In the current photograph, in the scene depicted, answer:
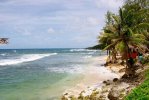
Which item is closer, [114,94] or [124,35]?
[114,94]

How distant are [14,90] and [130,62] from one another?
8.94m

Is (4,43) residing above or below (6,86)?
above

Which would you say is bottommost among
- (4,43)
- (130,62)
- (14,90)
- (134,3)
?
(14,90)

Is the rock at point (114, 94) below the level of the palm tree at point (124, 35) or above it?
below

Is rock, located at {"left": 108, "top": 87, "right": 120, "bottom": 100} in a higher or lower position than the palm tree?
lower

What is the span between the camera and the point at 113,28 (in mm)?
24922

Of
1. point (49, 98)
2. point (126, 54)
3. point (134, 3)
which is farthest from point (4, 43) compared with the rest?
point (134, 3)

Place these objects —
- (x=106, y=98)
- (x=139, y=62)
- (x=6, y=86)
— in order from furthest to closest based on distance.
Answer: (x=139, y=62) < (x=6, y=86) < (x=106, y=98)

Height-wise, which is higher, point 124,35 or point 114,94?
point 124,35

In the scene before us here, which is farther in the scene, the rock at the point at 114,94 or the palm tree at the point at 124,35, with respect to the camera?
the palm tree at the point at 124,35

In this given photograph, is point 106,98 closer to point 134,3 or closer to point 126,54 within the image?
point 126,54

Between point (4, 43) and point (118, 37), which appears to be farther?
point (118, 37)

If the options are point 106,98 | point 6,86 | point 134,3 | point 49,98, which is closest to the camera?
point 106,98

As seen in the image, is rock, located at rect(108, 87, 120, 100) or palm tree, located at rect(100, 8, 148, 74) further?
palm tree, located at rect(100, 8, 148, 74)
